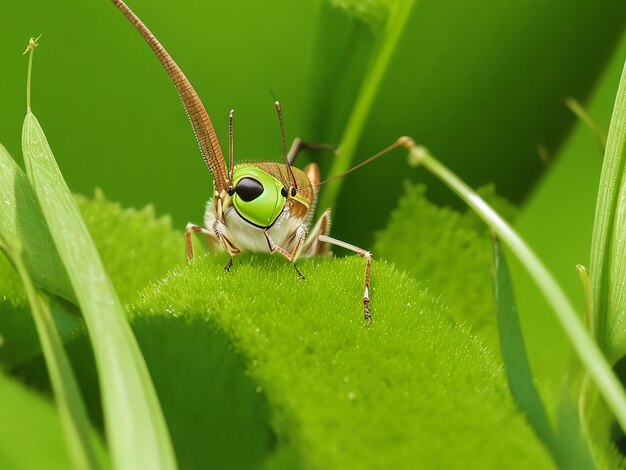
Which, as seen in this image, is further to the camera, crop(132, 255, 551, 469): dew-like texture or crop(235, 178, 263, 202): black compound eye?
crop(235, 178, 263, 202): black compound eye

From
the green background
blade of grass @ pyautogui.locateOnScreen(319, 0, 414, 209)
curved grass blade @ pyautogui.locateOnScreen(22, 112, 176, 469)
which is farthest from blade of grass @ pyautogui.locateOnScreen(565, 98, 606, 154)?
curved grass blade @ pyautogui.locateOnScreen(22, 112, 176, 469)

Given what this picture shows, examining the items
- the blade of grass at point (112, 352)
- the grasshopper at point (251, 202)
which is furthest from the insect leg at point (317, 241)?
the blade of grass at point (112, 352)

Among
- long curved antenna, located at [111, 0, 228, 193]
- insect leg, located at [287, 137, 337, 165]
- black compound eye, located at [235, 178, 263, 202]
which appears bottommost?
black compound eye, located at [235, 178, 263, 202]

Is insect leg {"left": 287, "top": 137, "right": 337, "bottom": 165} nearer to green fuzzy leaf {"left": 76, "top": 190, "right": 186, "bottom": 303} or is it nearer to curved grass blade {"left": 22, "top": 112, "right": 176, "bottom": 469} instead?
green fuzzy leaf {"left": 76, "top": 190, "right": 186, "bottom": 303}

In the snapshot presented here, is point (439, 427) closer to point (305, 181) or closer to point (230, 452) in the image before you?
point (230, 452)

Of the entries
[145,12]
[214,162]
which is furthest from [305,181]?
[145,12]

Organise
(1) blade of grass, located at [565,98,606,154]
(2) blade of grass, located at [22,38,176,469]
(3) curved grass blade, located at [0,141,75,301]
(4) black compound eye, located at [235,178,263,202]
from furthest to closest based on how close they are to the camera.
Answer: (1) blade of grass, located at [565,98,606,154] → (4) black compound eye, located at [235,178,263,202] → (3) curved grass blade, located at [0,141,75,301] → (2) blade of grass, located at [22,38,176,469]

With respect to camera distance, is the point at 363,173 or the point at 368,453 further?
the point at 363,173
